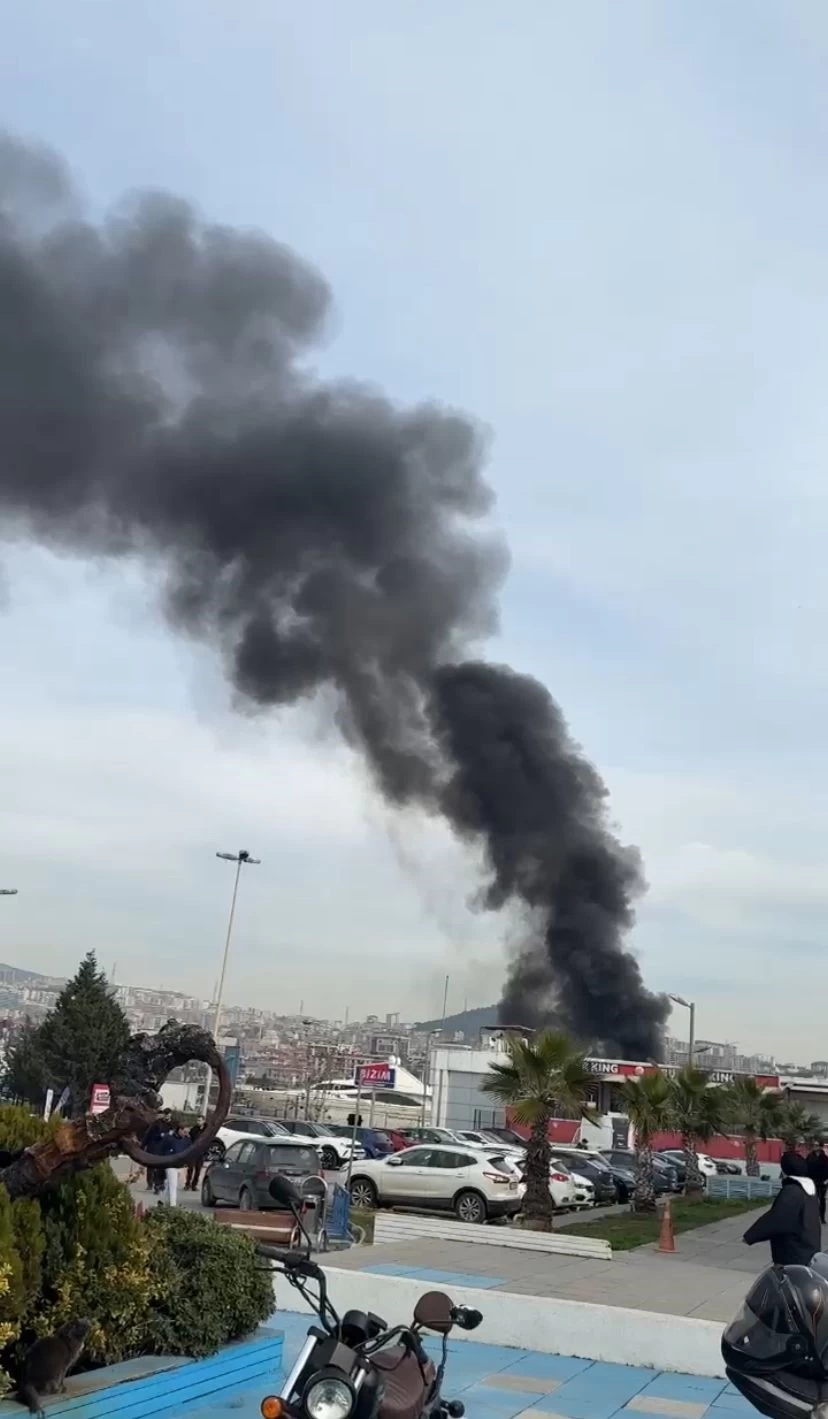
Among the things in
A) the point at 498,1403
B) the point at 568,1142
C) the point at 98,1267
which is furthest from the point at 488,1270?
the point at 568,1142

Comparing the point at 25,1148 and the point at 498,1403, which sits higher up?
the point at 25,1148

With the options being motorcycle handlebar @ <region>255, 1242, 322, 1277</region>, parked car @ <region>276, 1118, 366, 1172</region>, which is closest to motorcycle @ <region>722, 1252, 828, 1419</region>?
motorcycle handlebar @ <region>255, 1242, 322, 1277</region>

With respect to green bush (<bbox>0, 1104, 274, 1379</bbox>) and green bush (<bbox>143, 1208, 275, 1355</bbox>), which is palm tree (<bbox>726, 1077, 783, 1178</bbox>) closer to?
green bush (<bbox>143, 1208, 275, 1355</bbox>)

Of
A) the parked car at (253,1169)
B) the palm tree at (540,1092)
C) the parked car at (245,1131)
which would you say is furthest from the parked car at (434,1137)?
the parked car at (253,1169)

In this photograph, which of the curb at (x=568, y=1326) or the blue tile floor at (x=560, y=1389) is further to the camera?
the curb at (x=568, y=1326)

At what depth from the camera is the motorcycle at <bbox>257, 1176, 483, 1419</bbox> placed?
331 cm

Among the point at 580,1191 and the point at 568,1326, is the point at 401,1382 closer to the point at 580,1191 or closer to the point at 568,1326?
the point at 568,1326

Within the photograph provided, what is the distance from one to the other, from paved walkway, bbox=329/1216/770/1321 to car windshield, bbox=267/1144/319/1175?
10.3ft

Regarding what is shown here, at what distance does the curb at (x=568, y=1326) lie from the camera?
7.90 meters

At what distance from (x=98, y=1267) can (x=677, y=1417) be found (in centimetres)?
349

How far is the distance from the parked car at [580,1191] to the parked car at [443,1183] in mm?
3265

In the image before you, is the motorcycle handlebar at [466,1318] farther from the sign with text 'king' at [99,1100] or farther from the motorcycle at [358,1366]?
the sign with text 'king' at [99,1100]

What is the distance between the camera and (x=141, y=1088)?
17.6 ft

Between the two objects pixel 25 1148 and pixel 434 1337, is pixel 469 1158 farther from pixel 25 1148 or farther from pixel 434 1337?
pixel 25 1148
